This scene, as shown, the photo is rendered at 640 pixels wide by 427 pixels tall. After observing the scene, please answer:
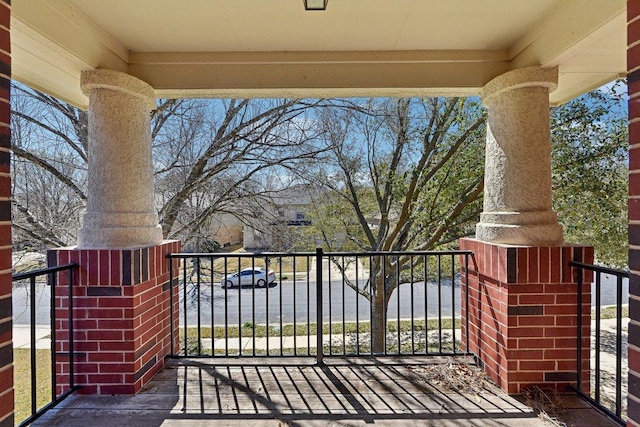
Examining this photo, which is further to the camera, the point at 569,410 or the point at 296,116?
the point at 296,116

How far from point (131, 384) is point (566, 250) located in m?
2.88

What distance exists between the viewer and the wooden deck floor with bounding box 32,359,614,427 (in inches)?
74.6

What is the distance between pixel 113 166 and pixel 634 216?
8.96 ft

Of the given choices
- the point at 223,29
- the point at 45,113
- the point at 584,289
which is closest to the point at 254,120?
the point at 45,113

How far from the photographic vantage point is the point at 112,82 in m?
2.27

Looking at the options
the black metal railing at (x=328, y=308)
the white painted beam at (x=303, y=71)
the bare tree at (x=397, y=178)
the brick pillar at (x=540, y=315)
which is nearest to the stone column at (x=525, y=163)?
the brick pillar at (x=540, y=315)

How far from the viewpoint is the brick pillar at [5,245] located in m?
1.04

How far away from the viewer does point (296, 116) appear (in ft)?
22.0

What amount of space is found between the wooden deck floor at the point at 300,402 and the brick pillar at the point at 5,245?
101cm

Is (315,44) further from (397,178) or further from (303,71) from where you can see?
(397,178)

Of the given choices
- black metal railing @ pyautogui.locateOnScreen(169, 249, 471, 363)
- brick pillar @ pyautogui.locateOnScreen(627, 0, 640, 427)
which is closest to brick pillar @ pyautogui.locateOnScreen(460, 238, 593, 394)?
brick pillar @ pyautogui.locateOnScreen(627, 0, 640, 427)

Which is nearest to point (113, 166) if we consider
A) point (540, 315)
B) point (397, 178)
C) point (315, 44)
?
point (315, 44)

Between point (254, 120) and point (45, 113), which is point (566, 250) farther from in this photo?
point (45, 113)

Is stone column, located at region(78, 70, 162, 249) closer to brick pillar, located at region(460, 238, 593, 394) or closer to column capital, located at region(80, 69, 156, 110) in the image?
column capital, located at region(80, 69, 156, 110)
